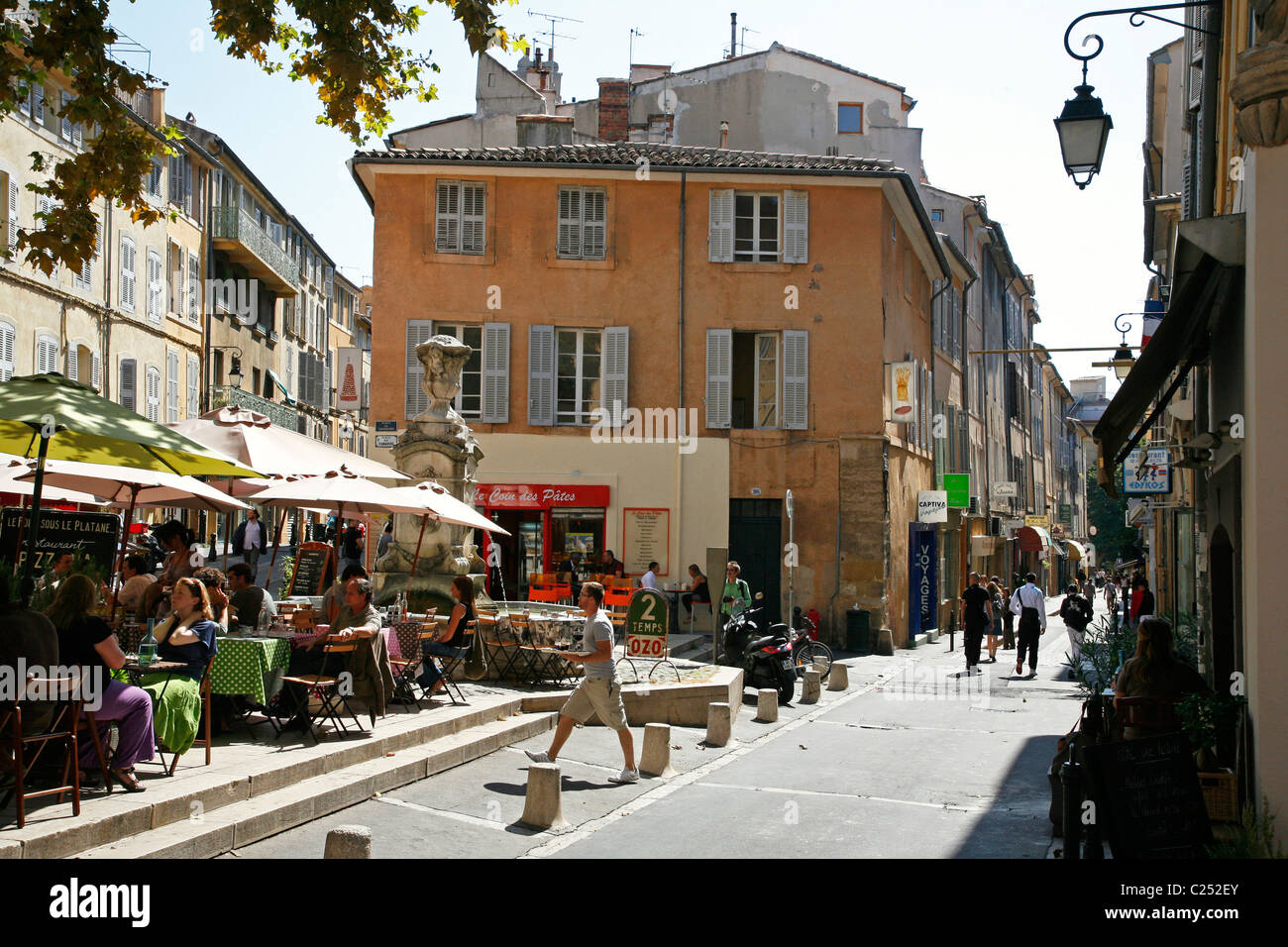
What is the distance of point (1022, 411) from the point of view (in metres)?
53.4

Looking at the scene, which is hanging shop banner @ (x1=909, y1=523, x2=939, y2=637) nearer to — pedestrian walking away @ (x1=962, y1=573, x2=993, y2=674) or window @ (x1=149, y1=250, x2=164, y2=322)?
pedestrian walking away @ (x1=962, y1=573, x2=993, y2=674)

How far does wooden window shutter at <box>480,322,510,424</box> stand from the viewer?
2562 cm

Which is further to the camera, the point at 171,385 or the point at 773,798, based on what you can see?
the point at 171,385

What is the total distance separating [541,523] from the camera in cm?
2553

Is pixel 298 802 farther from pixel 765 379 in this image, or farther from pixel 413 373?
pixel 765 379

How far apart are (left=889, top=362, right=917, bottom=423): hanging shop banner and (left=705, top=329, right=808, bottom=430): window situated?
1.83 m

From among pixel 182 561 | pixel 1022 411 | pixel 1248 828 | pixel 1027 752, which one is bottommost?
pixel 1027 752

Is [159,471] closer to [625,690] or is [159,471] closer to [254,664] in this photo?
[254,664]

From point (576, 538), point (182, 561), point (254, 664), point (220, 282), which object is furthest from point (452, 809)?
point (220, 282)

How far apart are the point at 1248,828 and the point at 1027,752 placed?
7277 millimetres

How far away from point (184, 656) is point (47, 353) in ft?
68.1

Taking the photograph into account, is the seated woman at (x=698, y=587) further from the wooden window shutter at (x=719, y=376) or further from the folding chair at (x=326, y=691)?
the folding chair at (x=326, y=691)

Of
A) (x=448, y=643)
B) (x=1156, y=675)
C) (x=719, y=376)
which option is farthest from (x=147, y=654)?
(x=719, y=376)

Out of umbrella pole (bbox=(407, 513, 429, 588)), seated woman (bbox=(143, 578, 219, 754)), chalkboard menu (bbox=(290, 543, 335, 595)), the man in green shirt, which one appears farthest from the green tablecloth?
the man in green shirt
